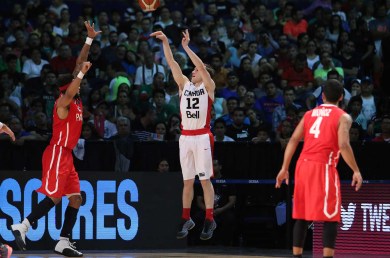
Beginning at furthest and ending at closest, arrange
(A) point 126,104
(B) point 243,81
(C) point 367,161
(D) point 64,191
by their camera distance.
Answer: (B) point 243,81 → (A) point 126,104 → (C) point 367,161 → (D) point 64,191

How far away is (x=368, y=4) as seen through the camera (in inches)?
909

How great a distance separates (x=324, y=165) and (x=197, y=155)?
3.45 meters

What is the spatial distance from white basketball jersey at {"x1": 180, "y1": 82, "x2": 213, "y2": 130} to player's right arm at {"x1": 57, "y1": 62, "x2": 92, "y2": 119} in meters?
1.61

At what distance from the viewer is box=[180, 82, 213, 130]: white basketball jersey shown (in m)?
14.5

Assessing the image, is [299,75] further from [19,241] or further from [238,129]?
[19,241]

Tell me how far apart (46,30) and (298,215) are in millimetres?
11869

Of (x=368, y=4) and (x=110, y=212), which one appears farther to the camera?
(x=368, y=4)

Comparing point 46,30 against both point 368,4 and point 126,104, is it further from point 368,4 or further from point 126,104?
point 368,4

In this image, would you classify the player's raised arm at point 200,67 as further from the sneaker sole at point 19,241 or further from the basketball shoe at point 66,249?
the sneaker sole at point 19,241

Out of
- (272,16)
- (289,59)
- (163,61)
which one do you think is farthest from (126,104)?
(272,16)

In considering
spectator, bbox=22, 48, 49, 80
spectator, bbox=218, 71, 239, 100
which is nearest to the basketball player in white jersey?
spectator, bbox=218, 71, 239, 100

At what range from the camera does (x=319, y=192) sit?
11.3m

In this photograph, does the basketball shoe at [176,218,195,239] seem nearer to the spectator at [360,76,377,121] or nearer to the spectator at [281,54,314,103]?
the spectator at [360,76,377,121]

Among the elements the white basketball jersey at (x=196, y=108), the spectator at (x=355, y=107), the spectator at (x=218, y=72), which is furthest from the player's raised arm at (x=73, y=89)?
the spectator at (x=218, y=72)
